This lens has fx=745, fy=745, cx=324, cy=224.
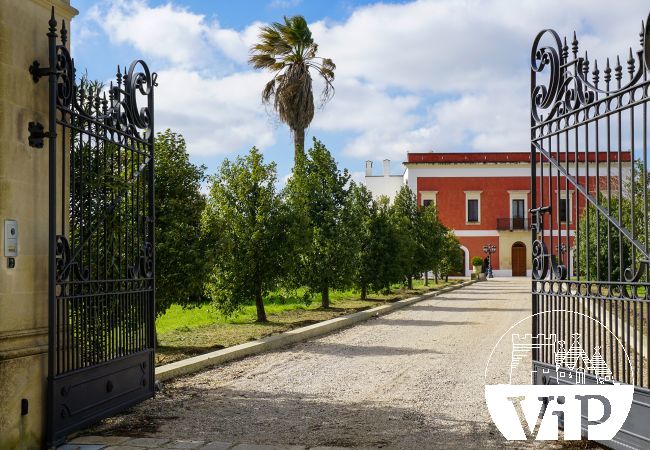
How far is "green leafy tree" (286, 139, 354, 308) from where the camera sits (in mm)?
19203

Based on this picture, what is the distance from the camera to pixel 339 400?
26.2 ft

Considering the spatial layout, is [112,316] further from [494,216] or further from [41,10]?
[494,216]

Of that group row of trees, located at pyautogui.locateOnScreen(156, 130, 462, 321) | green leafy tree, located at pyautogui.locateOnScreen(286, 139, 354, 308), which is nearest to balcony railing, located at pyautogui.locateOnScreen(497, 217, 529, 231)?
row of trees, located at pyautogui.locateOnScreen(156, 130, 462, 321)

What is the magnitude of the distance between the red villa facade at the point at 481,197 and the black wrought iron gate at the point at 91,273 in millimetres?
51230

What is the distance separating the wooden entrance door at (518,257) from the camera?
5934 cm

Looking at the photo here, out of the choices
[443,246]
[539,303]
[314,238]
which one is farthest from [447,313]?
[443,246]

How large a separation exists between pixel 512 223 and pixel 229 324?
46315 mm

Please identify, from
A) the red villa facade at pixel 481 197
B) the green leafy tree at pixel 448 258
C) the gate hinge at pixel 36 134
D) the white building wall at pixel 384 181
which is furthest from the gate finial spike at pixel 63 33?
the white building wall at pixel 384 181

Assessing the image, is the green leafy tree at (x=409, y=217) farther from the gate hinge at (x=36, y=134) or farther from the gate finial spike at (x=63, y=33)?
the gate hinge at (x=36, y=134)

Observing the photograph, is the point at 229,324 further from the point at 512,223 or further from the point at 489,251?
the point at 512,223

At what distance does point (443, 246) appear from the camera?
3912 centimetres

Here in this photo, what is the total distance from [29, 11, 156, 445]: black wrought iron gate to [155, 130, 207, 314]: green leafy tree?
275cm

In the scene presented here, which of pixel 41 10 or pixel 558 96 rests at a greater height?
pixel 41 10

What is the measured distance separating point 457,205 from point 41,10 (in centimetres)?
5425
